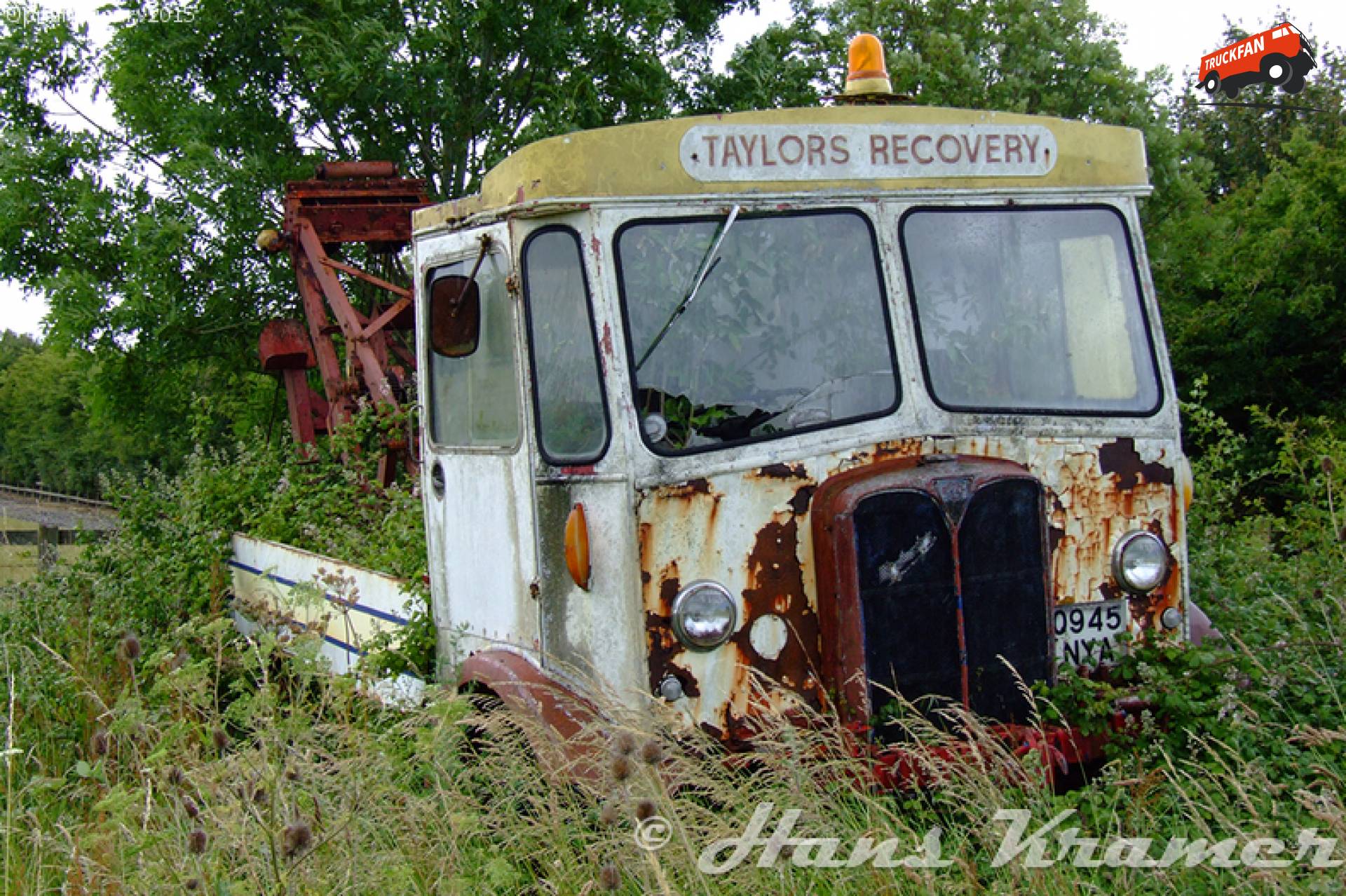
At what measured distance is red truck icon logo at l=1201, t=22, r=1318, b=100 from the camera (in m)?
23.3

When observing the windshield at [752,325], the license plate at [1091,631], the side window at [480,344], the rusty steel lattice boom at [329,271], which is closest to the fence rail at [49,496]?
the rusty steel lattice boom at [329,271]

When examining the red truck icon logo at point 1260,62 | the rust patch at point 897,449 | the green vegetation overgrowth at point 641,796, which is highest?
the red truck icon logo at point 1260,62

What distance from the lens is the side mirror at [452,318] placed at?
4.61 meters

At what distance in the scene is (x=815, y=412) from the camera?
14.2 feet


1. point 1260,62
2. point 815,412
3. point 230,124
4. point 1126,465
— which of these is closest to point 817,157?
point 815,412

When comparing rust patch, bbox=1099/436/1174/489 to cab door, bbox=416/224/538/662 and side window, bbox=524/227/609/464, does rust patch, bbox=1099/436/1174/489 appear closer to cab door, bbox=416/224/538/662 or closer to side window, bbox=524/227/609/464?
side window, bbox=524/227/609/464

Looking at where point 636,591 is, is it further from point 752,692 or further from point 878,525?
point 878,525

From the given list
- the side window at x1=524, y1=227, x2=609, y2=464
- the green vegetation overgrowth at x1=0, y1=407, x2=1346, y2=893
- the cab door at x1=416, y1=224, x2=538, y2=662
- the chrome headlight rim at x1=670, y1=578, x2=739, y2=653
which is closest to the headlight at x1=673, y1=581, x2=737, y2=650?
the chrome headlight rim at x1=670, y1=578, x2=739, y2=653

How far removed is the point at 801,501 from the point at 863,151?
1179 millimetres

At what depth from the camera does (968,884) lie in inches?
127

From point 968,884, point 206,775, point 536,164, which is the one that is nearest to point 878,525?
point 968,884

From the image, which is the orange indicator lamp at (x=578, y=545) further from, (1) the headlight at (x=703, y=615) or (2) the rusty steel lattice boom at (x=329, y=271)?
(2) the rusty steel lattice boom at (x=329, y=271)

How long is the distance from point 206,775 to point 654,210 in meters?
2.07

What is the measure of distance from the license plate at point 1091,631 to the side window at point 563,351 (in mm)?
1631
